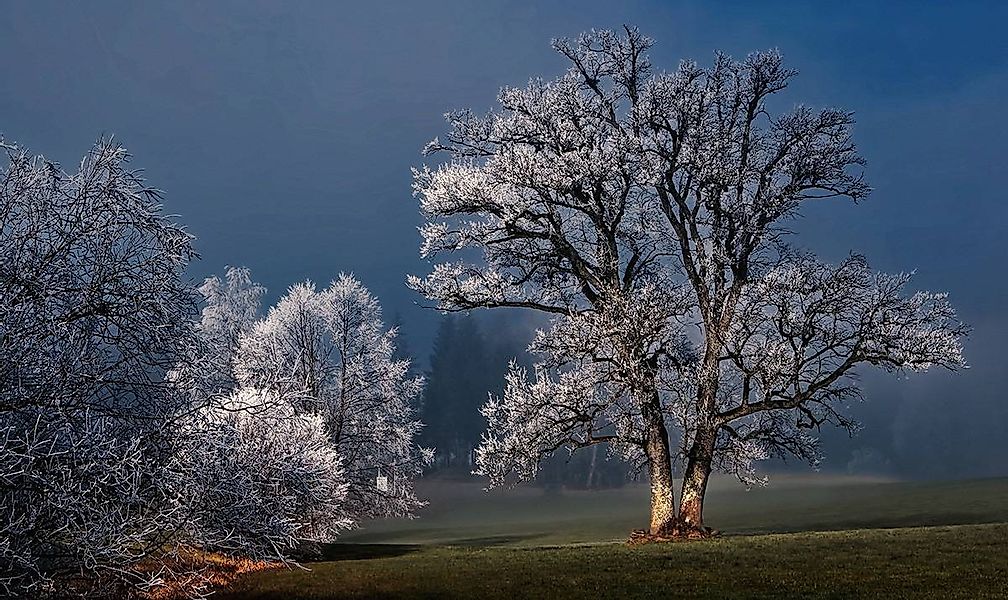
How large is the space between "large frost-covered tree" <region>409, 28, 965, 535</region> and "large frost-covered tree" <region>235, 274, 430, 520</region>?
11.7 m

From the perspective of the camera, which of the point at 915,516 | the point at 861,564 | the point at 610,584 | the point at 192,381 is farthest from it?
the point at 915,516

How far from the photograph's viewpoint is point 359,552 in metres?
34.0

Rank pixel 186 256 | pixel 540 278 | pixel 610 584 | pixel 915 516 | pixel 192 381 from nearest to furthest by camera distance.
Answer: pixel 192 381 → pixel 186 256 → pixel 610 584 → pixel 540 278 → pixel 915 516

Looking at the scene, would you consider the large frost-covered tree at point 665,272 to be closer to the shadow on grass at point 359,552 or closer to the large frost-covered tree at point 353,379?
the shadow on grass at point 359,552

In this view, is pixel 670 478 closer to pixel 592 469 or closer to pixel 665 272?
pixel 665 272

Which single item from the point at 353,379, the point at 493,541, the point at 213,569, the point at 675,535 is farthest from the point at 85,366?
the point at 493,541

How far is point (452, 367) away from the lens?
125m

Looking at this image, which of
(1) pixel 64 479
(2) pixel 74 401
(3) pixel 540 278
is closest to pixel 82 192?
(2) pixel 74 401

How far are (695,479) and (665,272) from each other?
7.55 m

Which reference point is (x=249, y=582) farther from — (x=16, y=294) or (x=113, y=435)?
(x=16, y=294)

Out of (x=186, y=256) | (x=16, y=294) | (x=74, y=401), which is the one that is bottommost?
(x=74, y=401)

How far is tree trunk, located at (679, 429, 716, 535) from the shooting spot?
2967 cm

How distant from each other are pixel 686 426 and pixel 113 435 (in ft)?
69.6

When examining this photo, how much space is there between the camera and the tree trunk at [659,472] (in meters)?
29.8
